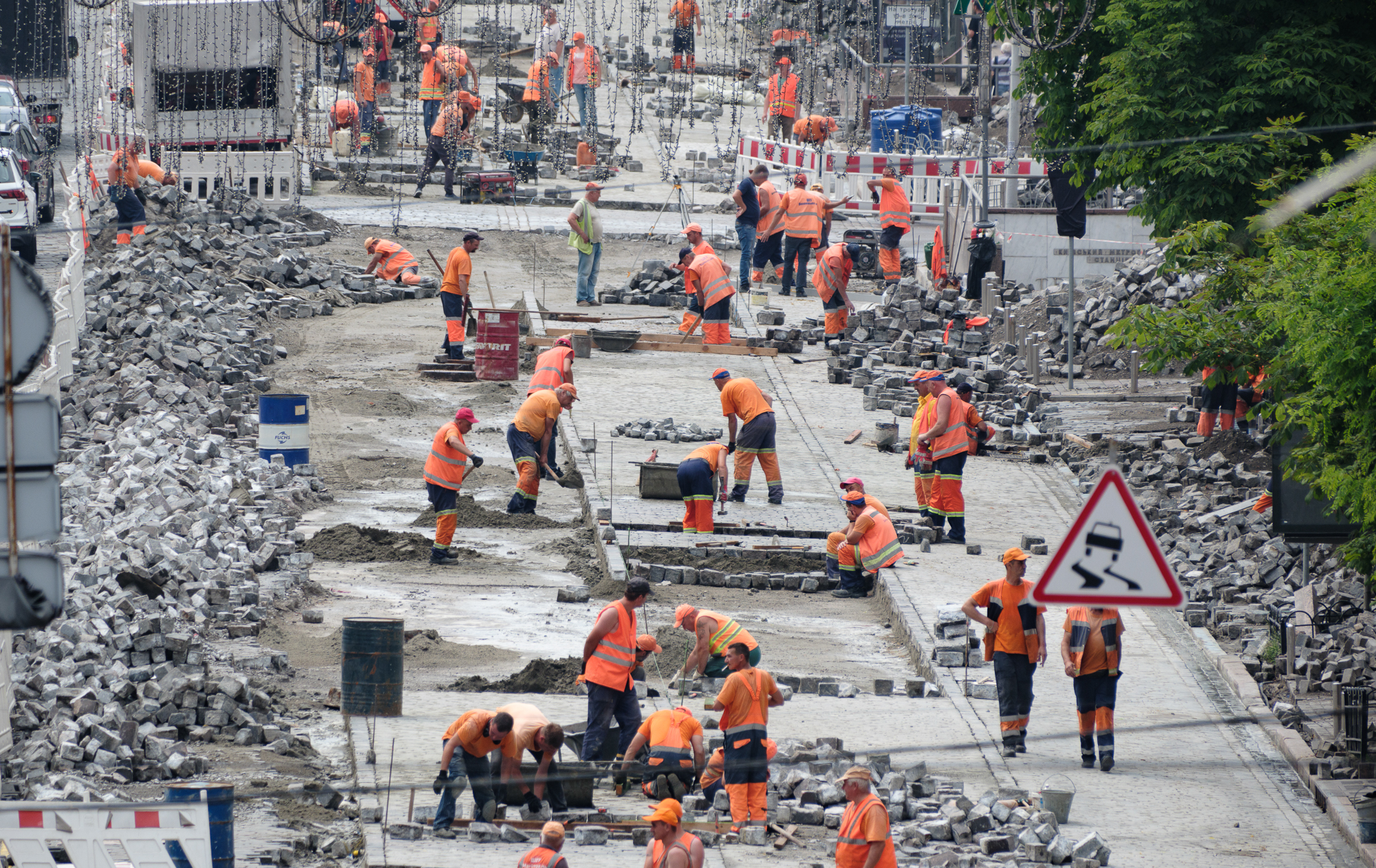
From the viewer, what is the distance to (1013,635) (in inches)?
496

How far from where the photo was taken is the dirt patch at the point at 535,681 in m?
13.8

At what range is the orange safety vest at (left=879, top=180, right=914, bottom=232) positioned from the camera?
27.5 meters

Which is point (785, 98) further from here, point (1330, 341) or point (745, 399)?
point (1330, 341)

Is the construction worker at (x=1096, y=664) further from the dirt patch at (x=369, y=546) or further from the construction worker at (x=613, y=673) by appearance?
the dirt patch at (x=369, y=546)

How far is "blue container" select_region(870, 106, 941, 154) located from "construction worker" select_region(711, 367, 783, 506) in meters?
16.1

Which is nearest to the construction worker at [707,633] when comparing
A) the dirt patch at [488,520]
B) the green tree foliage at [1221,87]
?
the dirt patch at [488,520]

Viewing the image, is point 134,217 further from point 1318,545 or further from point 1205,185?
point 1318,545

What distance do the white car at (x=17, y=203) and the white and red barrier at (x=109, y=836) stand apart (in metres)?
17.2

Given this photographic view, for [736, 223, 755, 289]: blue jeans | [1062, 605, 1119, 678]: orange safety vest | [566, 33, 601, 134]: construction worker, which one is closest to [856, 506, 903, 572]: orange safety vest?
[1062, 605, 1119, 678]: orange safety vest

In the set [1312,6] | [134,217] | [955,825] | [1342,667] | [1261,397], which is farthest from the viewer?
[134,217]

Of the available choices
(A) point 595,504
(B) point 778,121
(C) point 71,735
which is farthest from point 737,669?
(B) point 778,121

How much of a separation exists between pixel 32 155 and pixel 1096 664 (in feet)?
73.7

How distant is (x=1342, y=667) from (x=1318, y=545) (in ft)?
8.38

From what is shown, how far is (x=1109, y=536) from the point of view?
8.73 meters
